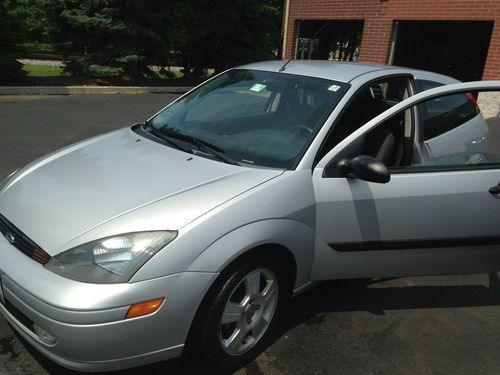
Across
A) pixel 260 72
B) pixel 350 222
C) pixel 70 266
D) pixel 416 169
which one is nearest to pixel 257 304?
pixel 350 222

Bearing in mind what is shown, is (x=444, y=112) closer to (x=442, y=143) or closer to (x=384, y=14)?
(x=442, y=143)

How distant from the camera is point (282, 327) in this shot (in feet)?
9.96

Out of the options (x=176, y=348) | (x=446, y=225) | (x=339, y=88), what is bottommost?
(x=176, y=348)

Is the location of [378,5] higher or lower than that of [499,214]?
higher

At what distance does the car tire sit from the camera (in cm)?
235

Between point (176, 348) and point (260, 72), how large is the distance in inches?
84.1

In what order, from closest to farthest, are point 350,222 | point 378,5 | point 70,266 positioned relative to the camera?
point 70,266 < point 350,222 < point 378,5

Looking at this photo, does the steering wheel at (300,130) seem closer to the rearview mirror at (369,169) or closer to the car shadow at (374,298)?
the rearview mirror at (369,169)

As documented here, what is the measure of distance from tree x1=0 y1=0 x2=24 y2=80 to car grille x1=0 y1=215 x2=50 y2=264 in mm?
11037

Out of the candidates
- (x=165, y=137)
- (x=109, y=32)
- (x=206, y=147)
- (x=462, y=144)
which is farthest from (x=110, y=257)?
(x=109, y=32)

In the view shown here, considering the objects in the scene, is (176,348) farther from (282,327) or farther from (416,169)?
(416,169)

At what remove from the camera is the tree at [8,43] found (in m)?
12.1

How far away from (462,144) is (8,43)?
1214 cm

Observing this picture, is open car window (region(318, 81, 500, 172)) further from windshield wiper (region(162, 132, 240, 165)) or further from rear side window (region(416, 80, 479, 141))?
windshield wiper (region(162, 132, 240, 165))
